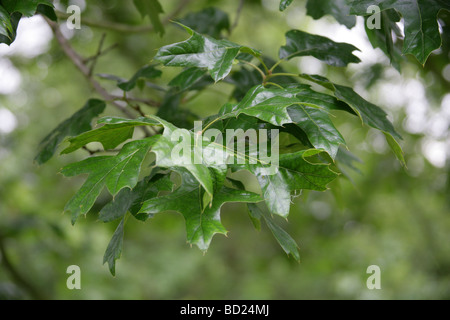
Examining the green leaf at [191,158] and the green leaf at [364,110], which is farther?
the green leaf at [364,110]

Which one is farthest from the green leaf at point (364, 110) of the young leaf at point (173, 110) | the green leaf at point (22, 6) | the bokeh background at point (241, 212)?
the bokeh background at point (241, 212)

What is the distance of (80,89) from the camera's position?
3.29 m

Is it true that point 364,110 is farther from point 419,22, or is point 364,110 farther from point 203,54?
point 203,54

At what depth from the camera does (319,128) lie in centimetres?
72

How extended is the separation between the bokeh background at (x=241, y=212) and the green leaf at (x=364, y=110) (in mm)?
1079

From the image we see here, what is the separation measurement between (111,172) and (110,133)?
0.28 ft

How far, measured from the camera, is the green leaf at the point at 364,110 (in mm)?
745

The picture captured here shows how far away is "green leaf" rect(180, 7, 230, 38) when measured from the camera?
1312 mm

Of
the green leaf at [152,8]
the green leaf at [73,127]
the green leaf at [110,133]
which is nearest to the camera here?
Answer: the green leaf at [110,133]

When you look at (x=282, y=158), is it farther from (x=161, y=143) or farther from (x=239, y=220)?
(x=239, y=220)

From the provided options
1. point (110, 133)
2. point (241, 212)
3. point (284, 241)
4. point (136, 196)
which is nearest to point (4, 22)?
point (110, 133)

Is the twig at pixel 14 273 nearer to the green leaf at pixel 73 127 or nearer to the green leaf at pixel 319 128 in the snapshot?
the green leaf at pixel 73 127
